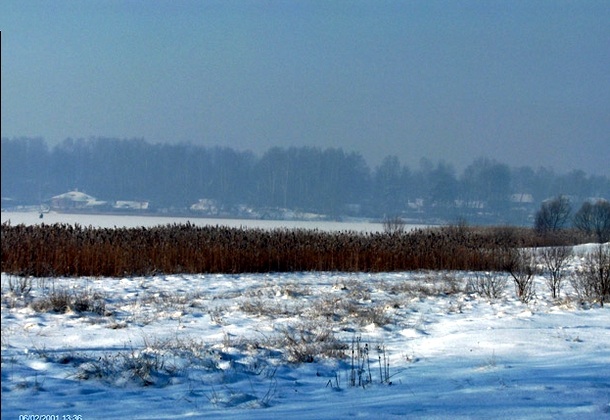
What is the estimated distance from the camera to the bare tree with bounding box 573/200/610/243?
43.6m

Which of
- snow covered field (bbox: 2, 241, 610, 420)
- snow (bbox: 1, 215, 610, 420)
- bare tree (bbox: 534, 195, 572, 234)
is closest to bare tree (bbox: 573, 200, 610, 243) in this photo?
bare tree (bbox: 534, 195, 572, 234)

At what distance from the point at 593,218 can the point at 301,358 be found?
140 ft

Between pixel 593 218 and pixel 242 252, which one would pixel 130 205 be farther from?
pixel 593 218

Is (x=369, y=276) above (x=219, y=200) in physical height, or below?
below

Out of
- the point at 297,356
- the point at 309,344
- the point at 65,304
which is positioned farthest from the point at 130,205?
the point at 297,356

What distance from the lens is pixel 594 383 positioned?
5910 millimetres

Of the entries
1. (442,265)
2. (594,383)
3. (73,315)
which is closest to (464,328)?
(594,383)

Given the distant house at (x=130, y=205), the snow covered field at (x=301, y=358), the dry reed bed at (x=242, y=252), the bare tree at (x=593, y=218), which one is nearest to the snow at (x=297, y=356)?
the snow covered field at (x=301, y=358)

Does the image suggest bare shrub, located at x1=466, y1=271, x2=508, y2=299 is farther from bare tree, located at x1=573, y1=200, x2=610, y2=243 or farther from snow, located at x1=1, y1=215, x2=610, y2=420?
bare tree, located at x1=573, y1=200, x2=610, y2=243

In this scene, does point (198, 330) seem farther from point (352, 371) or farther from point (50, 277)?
point (50, 277)

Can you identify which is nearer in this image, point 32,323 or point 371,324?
point 32,323

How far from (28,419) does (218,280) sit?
11.5 meters

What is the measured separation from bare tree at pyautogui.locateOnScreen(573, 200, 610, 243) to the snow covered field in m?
34.8
